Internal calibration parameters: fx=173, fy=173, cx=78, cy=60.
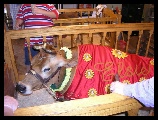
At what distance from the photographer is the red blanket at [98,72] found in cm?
246

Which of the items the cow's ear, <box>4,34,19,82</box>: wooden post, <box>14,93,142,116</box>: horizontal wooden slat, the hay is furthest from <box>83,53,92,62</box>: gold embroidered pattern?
<box>4,34,19,82</box>: wooden post

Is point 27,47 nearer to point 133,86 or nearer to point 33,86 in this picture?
point 33,86

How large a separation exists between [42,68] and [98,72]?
0.79m

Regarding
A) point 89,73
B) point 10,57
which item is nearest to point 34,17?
point 10,57

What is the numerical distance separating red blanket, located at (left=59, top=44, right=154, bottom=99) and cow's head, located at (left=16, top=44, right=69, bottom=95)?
0.29 meters

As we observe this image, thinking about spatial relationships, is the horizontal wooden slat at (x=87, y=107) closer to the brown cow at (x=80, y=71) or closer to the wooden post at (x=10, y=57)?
the brown cow at (x=80, y=71)

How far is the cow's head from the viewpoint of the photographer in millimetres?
2305

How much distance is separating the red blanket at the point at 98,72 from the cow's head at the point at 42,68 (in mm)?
285

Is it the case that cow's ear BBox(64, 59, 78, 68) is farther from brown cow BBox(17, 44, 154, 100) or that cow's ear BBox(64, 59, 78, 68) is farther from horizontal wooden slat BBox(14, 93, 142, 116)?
horizontal wooden slat BBox(14, 93, 142, 116)

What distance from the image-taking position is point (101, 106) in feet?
4.54

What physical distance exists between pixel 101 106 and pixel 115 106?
13 centimetres

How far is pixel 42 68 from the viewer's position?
91.0 inches

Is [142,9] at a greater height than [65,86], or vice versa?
[142,9]
